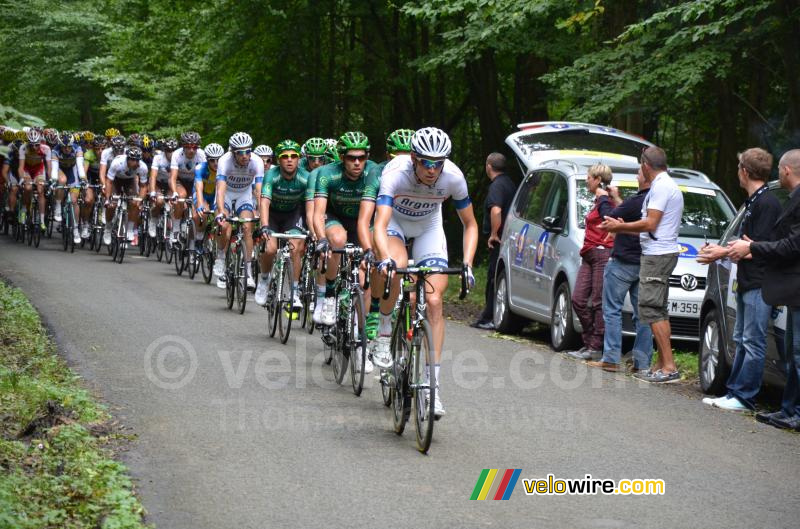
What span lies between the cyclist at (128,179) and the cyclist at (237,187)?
637cm

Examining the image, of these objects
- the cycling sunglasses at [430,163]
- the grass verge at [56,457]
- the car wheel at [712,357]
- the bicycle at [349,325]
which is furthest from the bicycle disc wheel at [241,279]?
the cycling sunglasses at [430,163]

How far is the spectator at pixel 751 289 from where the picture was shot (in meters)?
9.70

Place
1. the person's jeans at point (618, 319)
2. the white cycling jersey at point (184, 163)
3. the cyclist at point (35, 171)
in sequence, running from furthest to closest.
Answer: the cyclist at point (35, 171)
the white cycling jersey at point (184, 163)
the person's jeans at point (618, 319)

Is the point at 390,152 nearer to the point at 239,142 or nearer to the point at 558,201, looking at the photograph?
the point at 558,201

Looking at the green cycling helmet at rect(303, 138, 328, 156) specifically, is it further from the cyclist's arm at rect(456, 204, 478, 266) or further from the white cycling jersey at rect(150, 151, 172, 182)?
the white cycling jersey at rect(150, 151, 172, 182)

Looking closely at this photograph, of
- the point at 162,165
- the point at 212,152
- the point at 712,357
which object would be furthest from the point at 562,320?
the point at 162,165

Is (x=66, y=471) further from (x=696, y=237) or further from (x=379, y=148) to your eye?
(x=379, y=148)

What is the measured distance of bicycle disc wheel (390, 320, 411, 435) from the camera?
8.28m

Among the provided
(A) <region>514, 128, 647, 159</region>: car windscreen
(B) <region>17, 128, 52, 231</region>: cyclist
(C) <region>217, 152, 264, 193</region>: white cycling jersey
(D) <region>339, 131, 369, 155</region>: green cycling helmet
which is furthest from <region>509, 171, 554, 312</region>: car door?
(B) <region>17, 128, 52, 231</region>: cyclist

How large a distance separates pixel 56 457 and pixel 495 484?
101 inches

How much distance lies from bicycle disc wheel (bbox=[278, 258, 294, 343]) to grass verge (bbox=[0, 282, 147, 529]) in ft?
8.59

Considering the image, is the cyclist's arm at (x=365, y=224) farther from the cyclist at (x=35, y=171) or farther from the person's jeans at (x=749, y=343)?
the cyclist at (x=35, y=171)

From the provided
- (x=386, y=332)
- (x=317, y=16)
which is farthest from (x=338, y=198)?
(x=317, y=16)

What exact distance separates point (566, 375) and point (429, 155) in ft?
12.3
